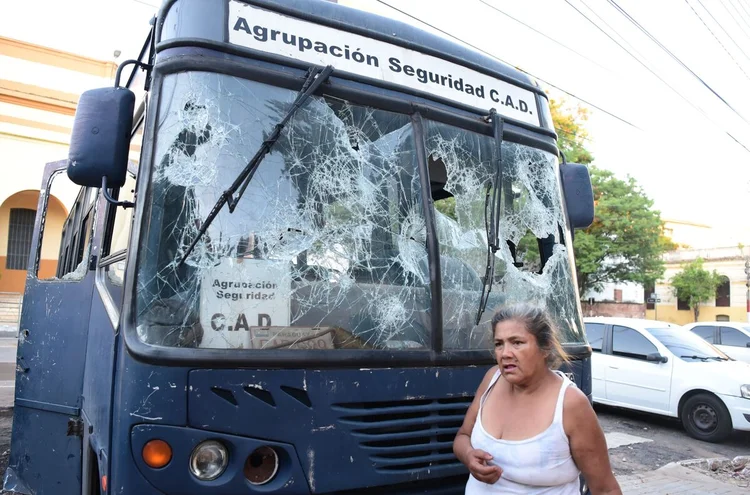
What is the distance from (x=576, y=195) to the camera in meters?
3.81

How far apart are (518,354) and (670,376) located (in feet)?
25.5

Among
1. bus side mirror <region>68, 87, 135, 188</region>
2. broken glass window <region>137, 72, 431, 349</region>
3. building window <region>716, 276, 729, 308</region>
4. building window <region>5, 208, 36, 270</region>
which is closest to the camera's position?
broken glass window <region>137, 72, 431, 349</region>

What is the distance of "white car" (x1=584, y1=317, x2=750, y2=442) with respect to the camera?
829cm

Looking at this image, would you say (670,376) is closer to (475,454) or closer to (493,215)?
(493,215)

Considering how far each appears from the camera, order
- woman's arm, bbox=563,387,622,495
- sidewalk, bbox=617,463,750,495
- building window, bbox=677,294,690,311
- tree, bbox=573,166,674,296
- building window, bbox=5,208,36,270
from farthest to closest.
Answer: building window, bbox=677,294,690,311, tree, bbox=573,166,674,296, building window, bbox=5,208,36,270, sidewalk, bbox=617,463,750,495, woman's arm, bbox=563,387,622,495

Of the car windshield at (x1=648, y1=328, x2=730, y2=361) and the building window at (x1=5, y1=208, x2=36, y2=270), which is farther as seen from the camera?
the building window at (x1=5, y1=208, x2=36, y2=270)

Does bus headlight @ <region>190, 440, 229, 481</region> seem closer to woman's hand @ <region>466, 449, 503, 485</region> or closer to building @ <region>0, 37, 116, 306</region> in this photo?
woman's hand @ <region>466, 449, 503, 485</region>

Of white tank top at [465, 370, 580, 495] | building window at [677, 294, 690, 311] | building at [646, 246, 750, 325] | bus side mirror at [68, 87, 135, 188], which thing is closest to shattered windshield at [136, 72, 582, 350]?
bus side mirror at [68, 87, 135, 188]

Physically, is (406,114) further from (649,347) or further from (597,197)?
(597,197)

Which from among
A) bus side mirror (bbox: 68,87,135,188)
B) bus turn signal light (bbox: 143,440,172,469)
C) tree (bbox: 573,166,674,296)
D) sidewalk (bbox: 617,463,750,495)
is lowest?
sidewalk (bbox: 617,463,750,495)

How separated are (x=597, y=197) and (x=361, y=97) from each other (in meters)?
23.0

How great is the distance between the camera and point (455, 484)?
2760 mm

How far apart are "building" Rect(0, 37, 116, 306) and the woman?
65.0 feet

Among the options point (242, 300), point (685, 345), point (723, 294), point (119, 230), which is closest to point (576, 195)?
point (242, 300)
